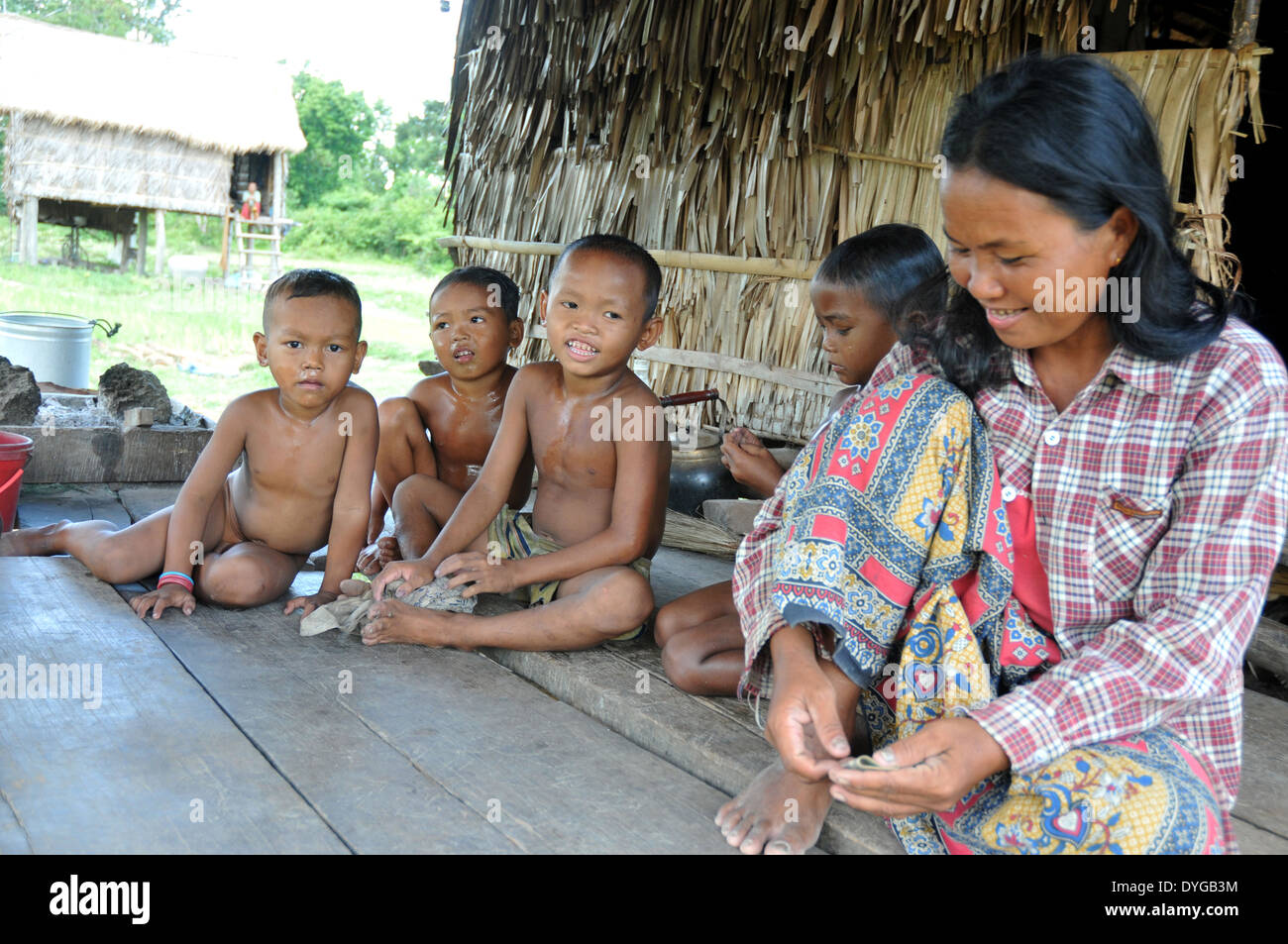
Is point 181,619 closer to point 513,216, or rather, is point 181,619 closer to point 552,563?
point 552,563

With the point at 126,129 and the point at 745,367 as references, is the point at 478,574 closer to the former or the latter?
the point at 745,367

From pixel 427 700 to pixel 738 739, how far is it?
61cm

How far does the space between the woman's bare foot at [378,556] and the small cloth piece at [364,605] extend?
1.67 feet

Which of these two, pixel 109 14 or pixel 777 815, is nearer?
pixel 777 815

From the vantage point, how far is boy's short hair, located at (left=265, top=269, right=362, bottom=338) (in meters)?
2.62

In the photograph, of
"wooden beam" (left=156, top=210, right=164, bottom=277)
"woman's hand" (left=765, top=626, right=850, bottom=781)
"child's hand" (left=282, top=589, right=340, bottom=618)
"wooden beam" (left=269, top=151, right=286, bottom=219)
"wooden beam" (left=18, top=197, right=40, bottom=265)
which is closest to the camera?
"woman's hand" (left=765, top=626, right=850, bottom=781)

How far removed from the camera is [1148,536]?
4.96 ft

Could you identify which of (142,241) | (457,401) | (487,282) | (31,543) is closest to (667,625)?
(457,401)

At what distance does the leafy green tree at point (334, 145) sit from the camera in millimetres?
19938

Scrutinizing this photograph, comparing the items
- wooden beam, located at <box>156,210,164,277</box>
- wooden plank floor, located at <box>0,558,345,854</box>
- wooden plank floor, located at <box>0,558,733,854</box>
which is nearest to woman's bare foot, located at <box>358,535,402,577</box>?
wooden plank floor, located at <box>0,558,733,854</box>

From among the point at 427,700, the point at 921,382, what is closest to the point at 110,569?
the point at 427,700

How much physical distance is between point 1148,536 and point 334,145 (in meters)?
20.8

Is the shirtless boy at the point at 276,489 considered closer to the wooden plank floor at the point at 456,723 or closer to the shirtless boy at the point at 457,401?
the wooden plank floor at the point at 456,723

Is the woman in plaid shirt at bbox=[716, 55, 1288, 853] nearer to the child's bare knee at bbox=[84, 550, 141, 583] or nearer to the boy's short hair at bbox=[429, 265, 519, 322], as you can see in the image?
the child's bare knee at bbox=[84, 550, 141, 583]
